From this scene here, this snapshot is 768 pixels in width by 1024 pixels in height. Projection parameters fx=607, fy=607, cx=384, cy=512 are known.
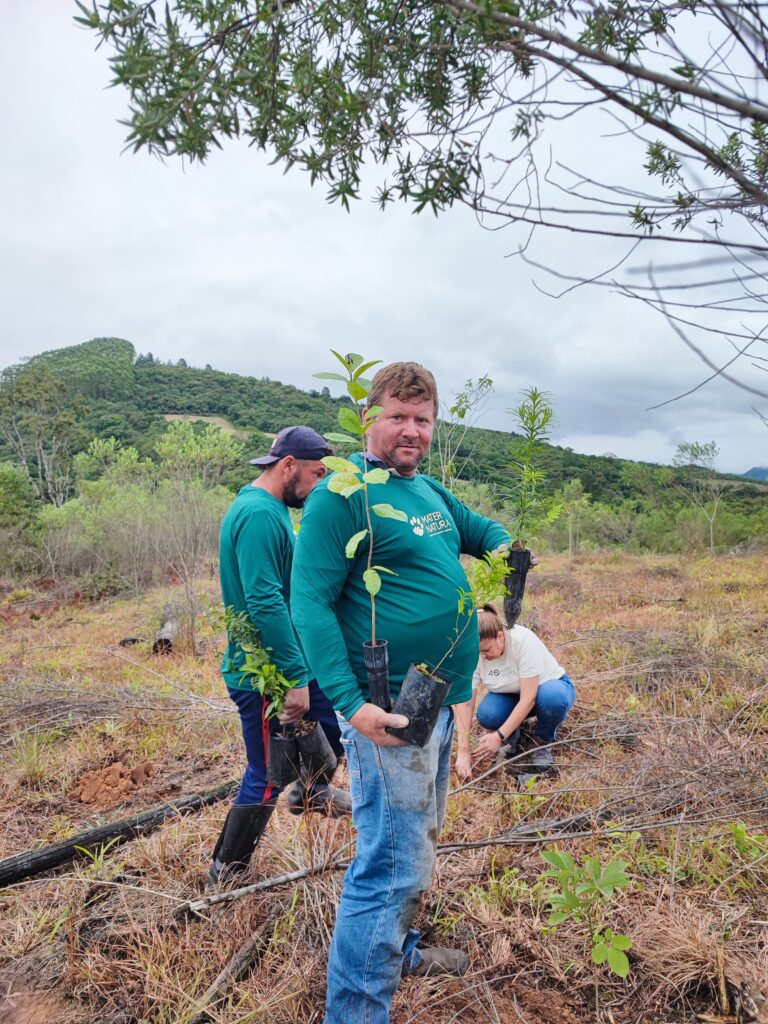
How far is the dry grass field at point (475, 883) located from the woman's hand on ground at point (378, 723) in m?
0.73

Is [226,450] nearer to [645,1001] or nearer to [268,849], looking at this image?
[268,849]

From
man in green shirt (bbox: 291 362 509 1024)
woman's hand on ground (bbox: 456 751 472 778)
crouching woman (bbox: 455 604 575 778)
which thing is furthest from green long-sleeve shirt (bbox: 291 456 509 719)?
crouching woman (bbox: 455 604 575 778)

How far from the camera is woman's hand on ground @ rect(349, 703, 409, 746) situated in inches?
62.3

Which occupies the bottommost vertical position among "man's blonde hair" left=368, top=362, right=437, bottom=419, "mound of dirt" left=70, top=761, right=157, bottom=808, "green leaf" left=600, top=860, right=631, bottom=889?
"mound of dirt" left=70, top=761, right=157, bottom=808

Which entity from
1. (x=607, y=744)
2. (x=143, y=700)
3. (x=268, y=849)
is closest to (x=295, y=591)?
(x=268, y=849)

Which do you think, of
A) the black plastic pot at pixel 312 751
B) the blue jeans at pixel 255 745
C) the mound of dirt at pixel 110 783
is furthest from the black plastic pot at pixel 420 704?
the mound of dirt at pixel 110 783

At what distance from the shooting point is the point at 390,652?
1748 millimetres

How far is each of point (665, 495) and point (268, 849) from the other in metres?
28.8

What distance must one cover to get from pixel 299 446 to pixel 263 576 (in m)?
0.63

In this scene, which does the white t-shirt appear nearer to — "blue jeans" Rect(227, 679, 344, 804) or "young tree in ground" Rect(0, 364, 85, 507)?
"blue jeans" Rect(227, 679, 344, 804)

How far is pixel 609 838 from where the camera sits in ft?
8.99

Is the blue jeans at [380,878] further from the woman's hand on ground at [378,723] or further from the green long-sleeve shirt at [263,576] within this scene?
the green long-sleeve shirt at [263,576]

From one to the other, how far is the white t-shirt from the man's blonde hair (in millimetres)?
2193

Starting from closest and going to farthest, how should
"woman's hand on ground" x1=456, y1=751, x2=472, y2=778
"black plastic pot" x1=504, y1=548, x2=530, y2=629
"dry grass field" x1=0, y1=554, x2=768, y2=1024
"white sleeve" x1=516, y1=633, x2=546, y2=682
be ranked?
"dry grass field" x1=0, y1=554, x2=768, y2=1024 < "black plastic pot" x1=504, y1=548, x2=530, y2=629 < "woman's hand on ground" x1=456, y1=751, x2=472, y2=778 < "white sleeve" x1=516, y1=633, x2=546, y2=682
